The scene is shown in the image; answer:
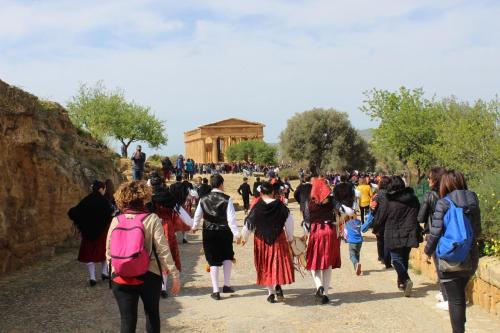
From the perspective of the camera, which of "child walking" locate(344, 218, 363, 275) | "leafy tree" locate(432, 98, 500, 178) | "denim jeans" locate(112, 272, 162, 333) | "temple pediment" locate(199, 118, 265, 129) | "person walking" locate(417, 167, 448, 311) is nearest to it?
"denim jeans" locate(112, 272, 162, 333)

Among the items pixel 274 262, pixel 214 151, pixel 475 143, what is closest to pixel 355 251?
pixel 274 262

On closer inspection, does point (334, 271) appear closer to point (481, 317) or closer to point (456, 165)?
point (481, 317)

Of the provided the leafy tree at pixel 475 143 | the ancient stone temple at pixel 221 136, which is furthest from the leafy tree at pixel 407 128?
the ancient stone temple at pixel 221 136

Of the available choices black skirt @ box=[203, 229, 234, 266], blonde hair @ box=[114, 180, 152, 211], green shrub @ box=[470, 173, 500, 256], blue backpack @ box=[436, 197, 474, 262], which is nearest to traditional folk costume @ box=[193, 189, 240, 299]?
black skirt @ box=[203, 229, 234, 266]

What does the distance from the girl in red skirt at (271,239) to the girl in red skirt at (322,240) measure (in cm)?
37

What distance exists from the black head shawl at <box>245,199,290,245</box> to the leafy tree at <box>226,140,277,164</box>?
6394 centimetres

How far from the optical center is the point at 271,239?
288 inches

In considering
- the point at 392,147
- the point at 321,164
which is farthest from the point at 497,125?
the point at 321,164

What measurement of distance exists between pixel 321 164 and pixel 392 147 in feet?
92.5

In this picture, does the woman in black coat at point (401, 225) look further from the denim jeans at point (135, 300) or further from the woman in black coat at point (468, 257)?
the denim jeans at point (135, 300)

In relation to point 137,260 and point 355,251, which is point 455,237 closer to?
point 137,260

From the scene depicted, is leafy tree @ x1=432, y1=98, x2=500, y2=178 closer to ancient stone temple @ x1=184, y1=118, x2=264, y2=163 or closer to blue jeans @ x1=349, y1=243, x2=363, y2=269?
blue jeans @ x1=349, y1=243, x2=363, y2=269

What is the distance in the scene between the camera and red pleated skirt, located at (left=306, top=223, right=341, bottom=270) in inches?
293

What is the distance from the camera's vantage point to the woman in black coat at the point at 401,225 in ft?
25.2
